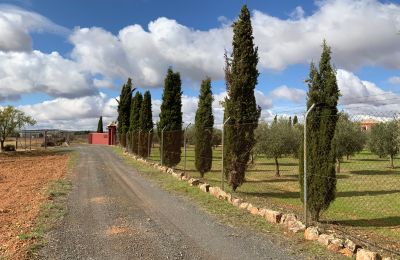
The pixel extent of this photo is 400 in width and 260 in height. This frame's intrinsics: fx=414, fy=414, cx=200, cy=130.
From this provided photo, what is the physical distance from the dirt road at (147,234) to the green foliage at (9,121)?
36.9 meters

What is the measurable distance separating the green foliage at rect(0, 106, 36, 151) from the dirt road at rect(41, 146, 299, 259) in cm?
3689

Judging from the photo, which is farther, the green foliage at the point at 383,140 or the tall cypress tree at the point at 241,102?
the green foliage at the point at 383,140

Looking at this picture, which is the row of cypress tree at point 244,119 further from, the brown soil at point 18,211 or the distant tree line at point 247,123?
the brown soil at point 18,211

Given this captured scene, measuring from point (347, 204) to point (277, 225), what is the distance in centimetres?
841

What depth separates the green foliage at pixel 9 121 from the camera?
44469 mm

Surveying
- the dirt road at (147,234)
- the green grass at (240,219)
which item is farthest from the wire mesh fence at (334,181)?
the dirt road at (147,234)

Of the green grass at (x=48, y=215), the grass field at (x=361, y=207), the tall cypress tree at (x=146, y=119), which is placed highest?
the tall cypress tree at (x=146, y=119)

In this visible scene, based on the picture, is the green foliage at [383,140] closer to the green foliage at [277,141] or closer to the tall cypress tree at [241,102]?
the green foliage at [277,141]

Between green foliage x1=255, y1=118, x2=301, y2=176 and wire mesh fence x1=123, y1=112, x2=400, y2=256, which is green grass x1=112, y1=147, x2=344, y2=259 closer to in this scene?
wire mesh fence x1=123, y1=112, x2=400, y2=256

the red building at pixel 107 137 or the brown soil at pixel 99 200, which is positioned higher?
the red building at pixel 107 137

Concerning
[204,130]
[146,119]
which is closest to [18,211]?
[204,130]

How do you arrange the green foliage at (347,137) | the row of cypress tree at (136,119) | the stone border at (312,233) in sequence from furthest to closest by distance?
the green foliage at (347,137)
the row of cypress tree at (136,119)
the stone border at (312,233)

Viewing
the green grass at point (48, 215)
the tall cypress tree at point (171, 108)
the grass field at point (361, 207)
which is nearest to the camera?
the green grass at point (48, 215)

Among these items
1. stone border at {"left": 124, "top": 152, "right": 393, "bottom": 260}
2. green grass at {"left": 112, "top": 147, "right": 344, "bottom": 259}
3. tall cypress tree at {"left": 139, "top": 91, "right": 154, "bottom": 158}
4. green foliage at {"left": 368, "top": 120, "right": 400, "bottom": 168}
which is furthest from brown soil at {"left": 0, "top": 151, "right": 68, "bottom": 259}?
green foliage at {"left": 368, "top": 120, "right": 400, "bottom": 168}
